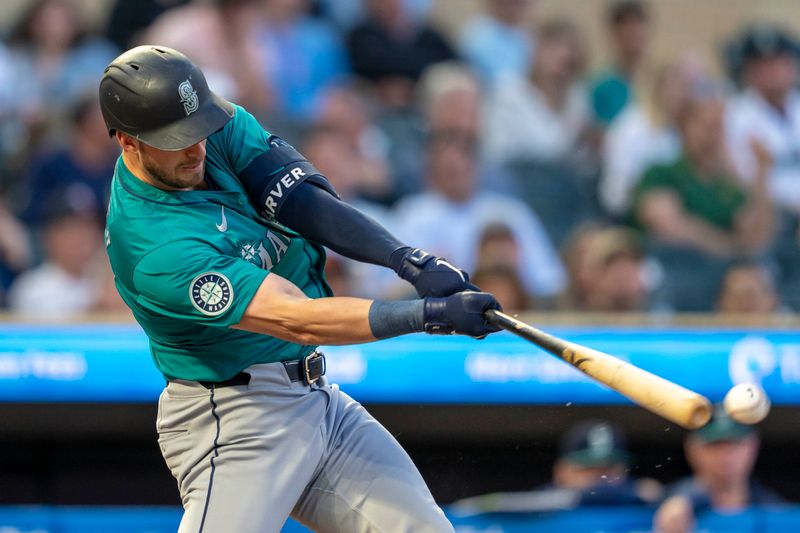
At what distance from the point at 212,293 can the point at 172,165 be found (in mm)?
301

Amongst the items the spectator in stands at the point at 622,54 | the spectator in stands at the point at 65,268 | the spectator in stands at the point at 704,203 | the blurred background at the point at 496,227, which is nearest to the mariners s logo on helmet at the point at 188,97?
the blurred background at the point at 496,227

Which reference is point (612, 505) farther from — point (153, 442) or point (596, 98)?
point (596, 98)

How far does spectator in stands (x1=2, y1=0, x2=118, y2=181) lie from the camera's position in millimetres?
5363

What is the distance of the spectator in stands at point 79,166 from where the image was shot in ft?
16.9

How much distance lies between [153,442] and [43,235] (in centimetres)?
151

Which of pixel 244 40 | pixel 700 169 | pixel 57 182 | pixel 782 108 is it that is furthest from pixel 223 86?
pixel 782 108

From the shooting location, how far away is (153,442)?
3.99m

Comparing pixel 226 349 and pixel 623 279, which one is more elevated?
pixel 226 349

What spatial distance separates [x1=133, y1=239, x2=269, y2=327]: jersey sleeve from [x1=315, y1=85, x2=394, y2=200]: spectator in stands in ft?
9.93

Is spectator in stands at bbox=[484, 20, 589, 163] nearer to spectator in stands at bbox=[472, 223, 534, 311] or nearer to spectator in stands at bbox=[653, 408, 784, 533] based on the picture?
spectator in stands at bbox=[472, 223, 534, 311]

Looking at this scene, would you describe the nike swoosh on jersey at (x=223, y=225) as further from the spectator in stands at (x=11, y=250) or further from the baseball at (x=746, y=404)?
the spectator in stands at (x=11, y=250)

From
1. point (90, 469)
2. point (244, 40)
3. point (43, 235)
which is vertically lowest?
point (90, 469)

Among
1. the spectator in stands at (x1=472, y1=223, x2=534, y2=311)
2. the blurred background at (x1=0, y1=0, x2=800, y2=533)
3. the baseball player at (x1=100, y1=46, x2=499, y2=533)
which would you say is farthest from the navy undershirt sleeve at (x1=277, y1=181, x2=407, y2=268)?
the spectator in stands at (x1=472, y1=223, x2=534, y2=311)

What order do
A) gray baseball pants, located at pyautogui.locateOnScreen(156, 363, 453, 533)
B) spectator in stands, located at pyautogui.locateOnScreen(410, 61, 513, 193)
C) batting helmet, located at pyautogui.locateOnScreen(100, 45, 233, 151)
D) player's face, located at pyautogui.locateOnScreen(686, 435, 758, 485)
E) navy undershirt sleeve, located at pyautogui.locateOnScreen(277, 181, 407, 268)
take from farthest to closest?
spectator in stands, located at pyautogui.locateOnScreen(410, 61, 513, 193), player's face, located at pyautogui.locateOnScreen(686, 435, 758, 485), navy undershirt sleeve, located at pyautogui.locateOnScreen(277, 181, 407, 268), gray baseball pants, located at pyautogui.locateOnScreen(156, 363, 453, 533), batting helmet, located at pyautogui.locateOnScreen(100, 45, 233, 151)
